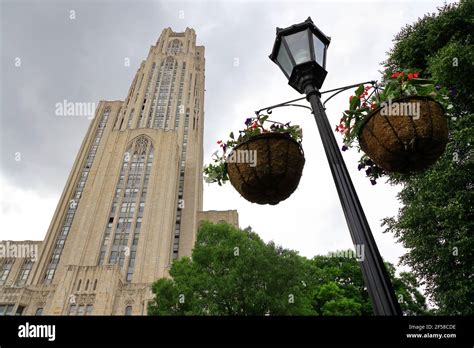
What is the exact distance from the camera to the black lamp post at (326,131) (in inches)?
74.6

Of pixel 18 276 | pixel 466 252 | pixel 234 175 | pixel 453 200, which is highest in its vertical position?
pixel 18 276

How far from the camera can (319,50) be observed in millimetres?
3010

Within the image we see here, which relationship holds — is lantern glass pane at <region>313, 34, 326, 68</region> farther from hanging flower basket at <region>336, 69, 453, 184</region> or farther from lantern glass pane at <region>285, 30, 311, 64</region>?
hanging flower basket at <region>336, 69, 453, 184</region>

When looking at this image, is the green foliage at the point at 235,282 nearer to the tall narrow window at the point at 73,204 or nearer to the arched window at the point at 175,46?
the tall narrow window at the point at 73,204

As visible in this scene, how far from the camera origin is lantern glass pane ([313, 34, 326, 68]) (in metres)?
2.96

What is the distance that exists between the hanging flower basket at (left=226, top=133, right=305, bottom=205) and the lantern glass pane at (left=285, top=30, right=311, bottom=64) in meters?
0.76

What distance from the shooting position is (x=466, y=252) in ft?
31.1

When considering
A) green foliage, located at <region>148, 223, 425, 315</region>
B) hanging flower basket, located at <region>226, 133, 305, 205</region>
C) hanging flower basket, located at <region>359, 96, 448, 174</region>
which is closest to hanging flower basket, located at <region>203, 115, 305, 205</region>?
hanging flower basket, located at <region>226, 133, 305, 205</region>

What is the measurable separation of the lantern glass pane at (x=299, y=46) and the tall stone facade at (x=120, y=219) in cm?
3984

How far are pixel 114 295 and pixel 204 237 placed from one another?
26.7 m

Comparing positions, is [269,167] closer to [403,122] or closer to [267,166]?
[267,166]

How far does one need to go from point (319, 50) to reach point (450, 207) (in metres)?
8.88

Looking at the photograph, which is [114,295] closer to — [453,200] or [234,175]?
[453,200]
